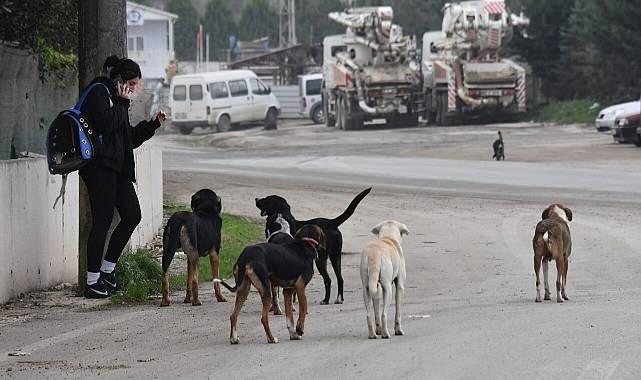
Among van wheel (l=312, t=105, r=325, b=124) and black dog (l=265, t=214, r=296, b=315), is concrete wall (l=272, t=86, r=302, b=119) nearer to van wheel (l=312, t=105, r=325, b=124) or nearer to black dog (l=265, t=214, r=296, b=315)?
van wheel (l=312, t=105, r=325, b=124)

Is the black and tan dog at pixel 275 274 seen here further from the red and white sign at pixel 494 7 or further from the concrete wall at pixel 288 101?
the concrete wall at pixel 288 101

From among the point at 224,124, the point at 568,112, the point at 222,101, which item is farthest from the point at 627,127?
the point at 224,124

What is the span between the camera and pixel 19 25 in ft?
46.9

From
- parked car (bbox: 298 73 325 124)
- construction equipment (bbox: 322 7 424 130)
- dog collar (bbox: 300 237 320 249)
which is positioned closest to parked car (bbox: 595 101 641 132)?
construction equipment (bbox: 322 7 424 130)

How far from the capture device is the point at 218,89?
50.9m

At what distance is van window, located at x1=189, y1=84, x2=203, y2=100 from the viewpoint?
167ft

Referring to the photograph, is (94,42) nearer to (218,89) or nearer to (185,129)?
(218,89)

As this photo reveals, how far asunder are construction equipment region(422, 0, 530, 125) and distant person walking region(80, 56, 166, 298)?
36.4 m

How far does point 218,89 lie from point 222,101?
1.75 ft

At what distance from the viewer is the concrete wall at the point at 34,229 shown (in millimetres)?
11539

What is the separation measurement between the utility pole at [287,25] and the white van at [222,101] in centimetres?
2823

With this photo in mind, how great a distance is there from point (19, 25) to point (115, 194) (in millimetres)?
3468

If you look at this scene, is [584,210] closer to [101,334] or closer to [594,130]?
[101,334]

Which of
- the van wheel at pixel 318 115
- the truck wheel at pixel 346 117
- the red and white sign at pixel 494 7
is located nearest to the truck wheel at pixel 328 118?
the truck wheel at pixel 346 117
